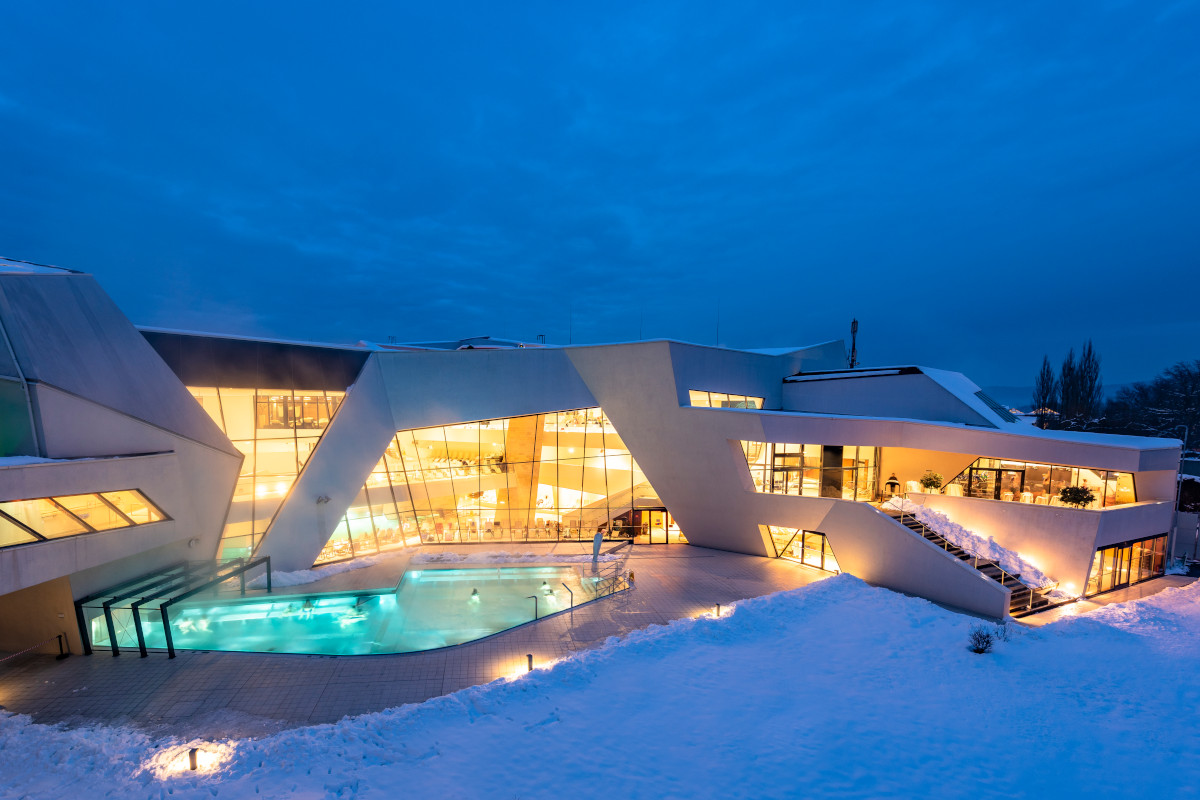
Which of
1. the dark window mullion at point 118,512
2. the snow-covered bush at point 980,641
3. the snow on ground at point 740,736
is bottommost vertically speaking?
the snow on ground at point 740,736

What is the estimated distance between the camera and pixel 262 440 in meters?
17.4

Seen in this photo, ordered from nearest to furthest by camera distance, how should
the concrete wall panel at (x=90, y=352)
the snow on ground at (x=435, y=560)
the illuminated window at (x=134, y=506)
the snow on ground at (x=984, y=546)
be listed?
the concrete wall panel at (x=90, y=352) → the illuminated window at (x=134, y=506) → the snow on ground at (x=984, y=546) → the snow on ground at (x=435, y=560)

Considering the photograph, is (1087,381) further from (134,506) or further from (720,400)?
(134,506)

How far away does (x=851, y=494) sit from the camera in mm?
19344

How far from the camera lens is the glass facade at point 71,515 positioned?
1031 cm

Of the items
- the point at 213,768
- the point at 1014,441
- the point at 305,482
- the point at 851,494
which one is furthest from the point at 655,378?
the point at 213,768

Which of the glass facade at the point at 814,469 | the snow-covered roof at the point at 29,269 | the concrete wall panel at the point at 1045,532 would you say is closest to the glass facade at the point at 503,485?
the glass facade at the point at 814,469

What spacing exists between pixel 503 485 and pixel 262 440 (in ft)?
31.5

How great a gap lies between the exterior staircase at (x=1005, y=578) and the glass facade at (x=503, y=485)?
1109cm

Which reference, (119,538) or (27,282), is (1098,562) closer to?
(119,538)

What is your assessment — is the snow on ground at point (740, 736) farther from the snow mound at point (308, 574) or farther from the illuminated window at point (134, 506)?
the snow mound at point (308, 574)

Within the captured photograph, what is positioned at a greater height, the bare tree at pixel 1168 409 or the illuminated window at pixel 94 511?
the bare tree at pixel 1168 409

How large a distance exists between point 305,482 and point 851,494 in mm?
20794

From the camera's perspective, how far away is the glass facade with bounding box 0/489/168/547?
33.8ft
